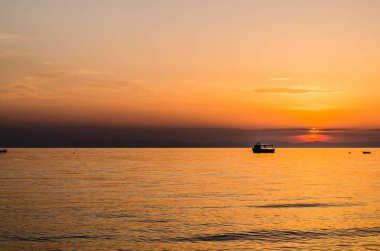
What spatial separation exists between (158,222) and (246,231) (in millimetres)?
8607

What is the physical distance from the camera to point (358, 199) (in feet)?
205

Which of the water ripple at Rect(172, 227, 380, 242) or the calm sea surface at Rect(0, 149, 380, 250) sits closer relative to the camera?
the calm sea surface at Rect(0, 149, 380, 250)

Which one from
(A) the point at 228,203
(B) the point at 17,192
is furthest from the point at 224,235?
(B) the point at 17,192

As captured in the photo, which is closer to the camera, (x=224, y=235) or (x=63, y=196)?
(x=224, y=235)

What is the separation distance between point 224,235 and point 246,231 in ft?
8.92

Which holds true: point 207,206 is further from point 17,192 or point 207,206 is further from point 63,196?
point 17,192

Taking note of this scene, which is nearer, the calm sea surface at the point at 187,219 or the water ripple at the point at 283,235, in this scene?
the calm sea surface at the point at 187,219

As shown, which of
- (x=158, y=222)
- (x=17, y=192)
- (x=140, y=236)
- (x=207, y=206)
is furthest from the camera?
(x=17, y=192)

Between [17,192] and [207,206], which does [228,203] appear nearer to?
[207,206]

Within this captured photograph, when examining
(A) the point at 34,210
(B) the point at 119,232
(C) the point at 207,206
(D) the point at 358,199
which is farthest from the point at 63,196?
(D) the point at 358,199

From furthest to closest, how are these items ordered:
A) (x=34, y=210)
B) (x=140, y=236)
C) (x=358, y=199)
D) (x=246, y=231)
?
(x=358, y=199)
(x=34, y=210)
(x=246, y=231)
(x=140, y=236)

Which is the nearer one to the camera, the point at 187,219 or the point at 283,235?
the point at 283,235

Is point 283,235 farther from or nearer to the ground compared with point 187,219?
nearer to the ground

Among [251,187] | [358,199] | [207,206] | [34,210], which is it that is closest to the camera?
[34,210]
